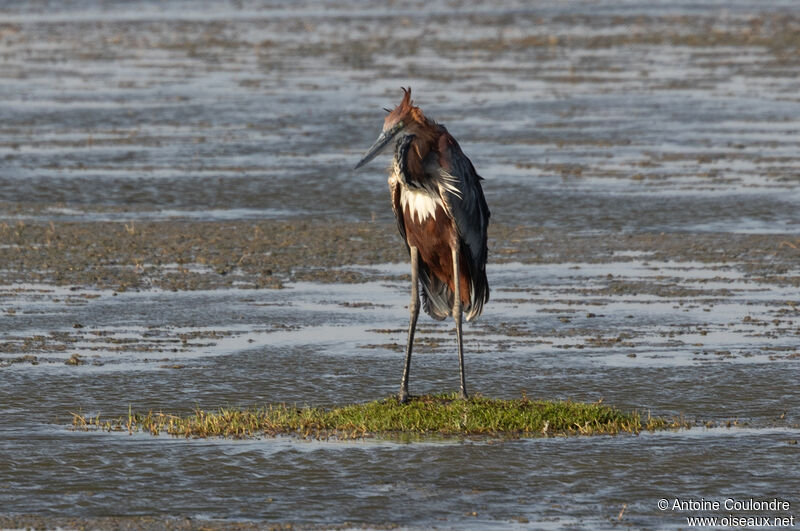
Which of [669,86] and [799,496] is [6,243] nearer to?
[799,496]

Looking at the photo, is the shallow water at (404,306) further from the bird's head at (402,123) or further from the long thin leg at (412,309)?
the bird's head at (402,123)

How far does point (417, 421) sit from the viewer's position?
383 inches

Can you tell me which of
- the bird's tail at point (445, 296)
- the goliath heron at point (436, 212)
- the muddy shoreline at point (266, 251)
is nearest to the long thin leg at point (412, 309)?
the goliath heron at point (436, 212)

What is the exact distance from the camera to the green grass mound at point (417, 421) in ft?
31.4

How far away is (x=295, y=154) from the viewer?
2297cm

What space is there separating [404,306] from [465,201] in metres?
3.92

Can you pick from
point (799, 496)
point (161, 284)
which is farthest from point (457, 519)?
point (161, 284)

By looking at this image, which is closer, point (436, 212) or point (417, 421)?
point (417, 421)

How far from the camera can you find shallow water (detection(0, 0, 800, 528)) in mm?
8562

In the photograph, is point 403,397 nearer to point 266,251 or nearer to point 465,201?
point 465,201

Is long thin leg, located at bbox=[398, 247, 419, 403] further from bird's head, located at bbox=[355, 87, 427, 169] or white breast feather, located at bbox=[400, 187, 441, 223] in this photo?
bird's head, located at bbox=[355, 87, 427, 169]

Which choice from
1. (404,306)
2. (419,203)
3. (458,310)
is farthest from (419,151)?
(404,306)

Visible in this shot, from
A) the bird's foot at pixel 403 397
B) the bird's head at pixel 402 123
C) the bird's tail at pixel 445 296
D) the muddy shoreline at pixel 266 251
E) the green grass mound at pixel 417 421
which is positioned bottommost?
the green grass mound at pixel 417 421

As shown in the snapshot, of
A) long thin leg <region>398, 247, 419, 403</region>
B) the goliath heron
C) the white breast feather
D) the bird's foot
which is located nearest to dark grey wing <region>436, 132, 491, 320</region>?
the goliath heron
